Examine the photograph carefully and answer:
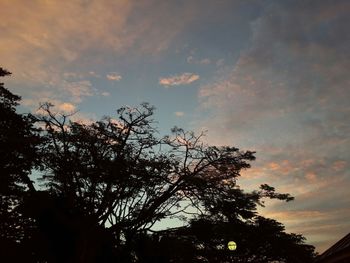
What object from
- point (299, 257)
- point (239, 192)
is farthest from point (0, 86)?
point (299, 257)

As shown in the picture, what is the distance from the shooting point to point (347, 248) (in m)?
9.44

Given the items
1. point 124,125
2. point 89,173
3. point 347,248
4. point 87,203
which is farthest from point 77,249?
point 347,248

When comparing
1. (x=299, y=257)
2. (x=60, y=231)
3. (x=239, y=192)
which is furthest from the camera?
(x=299, y=257)

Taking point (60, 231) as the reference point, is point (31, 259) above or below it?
below

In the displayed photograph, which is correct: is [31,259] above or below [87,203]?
below

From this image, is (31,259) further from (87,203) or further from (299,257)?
(299,257)

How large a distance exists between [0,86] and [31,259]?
38.5 ft

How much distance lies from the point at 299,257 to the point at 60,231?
828 inches

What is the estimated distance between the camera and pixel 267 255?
39625mm

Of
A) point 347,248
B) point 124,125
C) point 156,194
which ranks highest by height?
point 124,125

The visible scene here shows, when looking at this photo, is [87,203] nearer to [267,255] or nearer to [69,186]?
[69,186]

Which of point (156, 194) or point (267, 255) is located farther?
point (267, 255)

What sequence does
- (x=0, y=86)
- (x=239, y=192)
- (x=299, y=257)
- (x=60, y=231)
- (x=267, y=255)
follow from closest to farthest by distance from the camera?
(x=0, y=86) < (x=239, y=192) < (x=60, y=231) < (x=299, y=257) < (x=267, y=255)

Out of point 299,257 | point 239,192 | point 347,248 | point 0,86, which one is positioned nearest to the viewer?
point 347,248
